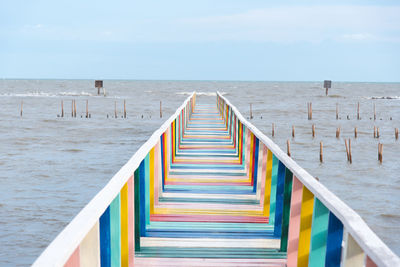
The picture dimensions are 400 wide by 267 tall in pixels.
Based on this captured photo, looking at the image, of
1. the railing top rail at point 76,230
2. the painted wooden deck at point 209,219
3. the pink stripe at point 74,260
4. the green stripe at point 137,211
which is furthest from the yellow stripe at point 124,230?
the pink stripe at point 74,260

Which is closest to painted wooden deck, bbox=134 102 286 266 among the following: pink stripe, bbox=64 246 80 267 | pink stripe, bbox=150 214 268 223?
pink stripe, bbox=150 214 268 223

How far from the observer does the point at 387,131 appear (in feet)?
128

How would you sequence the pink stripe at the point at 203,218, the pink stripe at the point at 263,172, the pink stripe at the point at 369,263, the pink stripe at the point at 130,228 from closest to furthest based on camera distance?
the pink stripe at the point at 369,263, the pink stripe at the point at 130,228, the pink stripe at the point at 203,218, the pink stripe at the point at 263,172

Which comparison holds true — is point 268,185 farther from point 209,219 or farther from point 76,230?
point 76,230

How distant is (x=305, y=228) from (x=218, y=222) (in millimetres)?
1810

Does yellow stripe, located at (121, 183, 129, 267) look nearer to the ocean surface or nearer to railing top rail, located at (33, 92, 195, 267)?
railing top rail, located at (33, 92, 195, 267)

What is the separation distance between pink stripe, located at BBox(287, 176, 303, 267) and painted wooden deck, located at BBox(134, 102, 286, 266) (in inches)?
8.8

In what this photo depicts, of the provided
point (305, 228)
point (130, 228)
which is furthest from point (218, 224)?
point (305, 228)

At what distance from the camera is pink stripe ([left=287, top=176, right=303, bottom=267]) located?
387 centimetres

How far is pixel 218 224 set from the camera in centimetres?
517

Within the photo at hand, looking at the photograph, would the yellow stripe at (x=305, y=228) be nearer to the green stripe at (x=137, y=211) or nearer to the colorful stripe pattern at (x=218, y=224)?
the colorful stripe pattern at (x=218, y=224)

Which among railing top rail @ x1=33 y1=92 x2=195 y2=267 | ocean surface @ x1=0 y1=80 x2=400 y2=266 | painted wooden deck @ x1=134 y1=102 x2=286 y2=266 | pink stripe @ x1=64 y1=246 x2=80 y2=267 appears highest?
railing top rail @ x1=33 y1=92 x2=195 y2=267

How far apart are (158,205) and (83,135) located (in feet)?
90.3

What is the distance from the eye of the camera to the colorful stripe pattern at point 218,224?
9.62 feet
